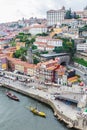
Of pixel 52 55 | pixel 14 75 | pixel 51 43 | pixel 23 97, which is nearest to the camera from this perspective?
pixel 23 97

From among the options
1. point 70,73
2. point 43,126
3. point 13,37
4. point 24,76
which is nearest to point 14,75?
point 24,76

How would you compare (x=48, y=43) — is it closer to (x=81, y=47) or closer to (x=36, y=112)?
(x=81, y=47)

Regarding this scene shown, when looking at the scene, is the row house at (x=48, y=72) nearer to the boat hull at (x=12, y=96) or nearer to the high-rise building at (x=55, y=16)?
the boat hull at (x=12, y=96)

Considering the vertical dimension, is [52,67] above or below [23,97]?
above

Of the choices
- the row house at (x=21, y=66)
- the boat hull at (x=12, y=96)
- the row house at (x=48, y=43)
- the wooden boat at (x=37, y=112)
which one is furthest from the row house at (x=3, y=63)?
the wooden boat at (x=37, y=112)

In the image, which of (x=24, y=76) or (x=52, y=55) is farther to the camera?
(x=52, y=55)

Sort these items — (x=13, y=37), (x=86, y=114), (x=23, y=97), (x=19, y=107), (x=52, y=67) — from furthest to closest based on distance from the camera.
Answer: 1. (x=13, y=37)
2. (x=52, y=67)
3. (x=23, y=97)
4. (x=19, y=107)
5. (x=86, y=114)

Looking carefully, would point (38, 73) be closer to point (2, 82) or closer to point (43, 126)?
point (2, 82)
